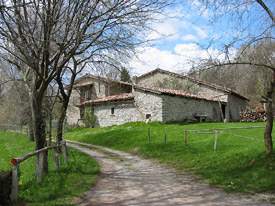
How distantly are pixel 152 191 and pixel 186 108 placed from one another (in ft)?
58.2

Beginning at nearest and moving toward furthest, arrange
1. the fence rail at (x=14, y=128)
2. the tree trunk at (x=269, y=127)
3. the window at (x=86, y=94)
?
the tree trunk at (x=269, y=127)
the fence rail at (x=14, y=128)
the window at (x=86, y=94)

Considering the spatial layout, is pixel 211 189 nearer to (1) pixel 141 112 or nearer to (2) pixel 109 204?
(2) pixel 109 204

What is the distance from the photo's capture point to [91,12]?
7.08 m

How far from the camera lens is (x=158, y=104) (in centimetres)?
2091

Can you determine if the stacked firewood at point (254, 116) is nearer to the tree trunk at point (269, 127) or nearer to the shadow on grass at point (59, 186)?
the tree trunk at point (269, 127)

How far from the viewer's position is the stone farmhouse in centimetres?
2112

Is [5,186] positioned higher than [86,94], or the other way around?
[86,94]

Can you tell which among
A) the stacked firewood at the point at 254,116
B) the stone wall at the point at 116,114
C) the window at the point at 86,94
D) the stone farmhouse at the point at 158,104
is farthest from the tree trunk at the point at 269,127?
the window at the point at 86,94

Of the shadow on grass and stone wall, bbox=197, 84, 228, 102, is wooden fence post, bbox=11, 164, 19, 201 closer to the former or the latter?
the shadow on grass

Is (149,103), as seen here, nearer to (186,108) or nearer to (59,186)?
(186,108)

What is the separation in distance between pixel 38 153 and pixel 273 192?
19.7 ft

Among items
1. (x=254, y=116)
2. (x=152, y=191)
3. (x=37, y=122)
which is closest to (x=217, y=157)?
(x=152, y=191)

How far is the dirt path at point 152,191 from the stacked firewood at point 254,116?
21.4 meters

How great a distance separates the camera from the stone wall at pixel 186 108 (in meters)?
21.1
